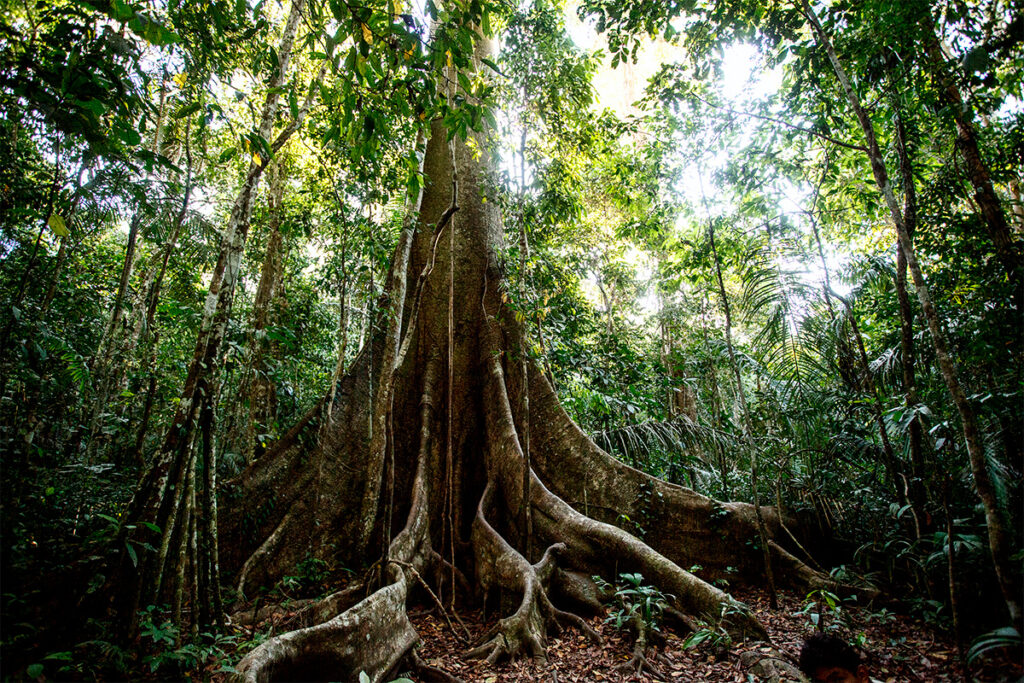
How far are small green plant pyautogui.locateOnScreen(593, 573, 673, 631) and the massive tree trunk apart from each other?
0.58ft

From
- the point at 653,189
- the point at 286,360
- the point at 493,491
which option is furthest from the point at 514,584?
the point at 286,360

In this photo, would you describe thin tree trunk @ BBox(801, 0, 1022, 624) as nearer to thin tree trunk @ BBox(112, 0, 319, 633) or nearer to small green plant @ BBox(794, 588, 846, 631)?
small green plant @ BBox(794, 588, 846, 631)

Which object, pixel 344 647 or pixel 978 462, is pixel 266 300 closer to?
pixel 344 647

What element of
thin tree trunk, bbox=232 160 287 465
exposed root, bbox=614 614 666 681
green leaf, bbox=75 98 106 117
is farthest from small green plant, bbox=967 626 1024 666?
thin tree trunk, bbox=232 160 287 465

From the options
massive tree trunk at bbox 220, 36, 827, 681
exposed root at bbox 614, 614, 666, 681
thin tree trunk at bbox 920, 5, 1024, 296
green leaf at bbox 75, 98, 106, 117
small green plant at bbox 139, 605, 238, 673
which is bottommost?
exposed root at bbox 614, 614, 666, 681

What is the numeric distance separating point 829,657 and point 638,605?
4.25 ft

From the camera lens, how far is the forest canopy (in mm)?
2812

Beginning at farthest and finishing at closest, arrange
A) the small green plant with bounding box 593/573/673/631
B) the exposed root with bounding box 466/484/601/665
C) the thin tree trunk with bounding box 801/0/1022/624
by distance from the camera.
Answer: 1. the small green plant with bounding box 593/573/673/631
2. the exposed root with bounding box 466/484/601/665
3. the thin tree trunk with bounding box 801/0/1022/624

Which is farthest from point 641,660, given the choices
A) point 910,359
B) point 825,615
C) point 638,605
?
point 910,359

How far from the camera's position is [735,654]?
11.0 feet

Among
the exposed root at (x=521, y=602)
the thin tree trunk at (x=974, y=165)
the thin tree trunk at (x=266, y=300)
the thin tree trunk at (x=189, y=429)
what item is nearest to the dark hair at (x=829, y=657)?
the exposed root at (x=521, y=602)

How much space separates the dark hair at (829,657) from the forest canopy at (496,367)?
453 millimetres

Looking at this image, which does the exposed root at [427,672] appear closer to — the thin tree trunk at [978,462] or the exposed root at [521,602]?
the exposed root at [521,602]

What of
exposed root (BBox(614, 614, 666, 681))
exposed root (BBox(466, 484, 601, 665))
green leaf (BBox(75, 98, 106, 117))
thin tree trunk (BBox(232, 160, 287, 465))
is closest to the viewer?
green leaf (BBox(75, 98, 106, 117))
